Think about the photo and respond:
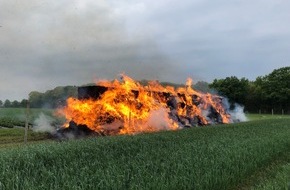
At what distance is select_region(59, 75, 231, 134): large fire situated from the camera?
85.0ft

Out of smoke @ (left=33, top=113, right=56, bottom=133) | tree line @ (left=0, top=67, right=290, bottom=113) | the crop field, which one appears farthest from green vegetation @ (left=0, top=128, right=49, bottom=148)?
tree line @ (left=0, top=67, right=290, bottom=113)

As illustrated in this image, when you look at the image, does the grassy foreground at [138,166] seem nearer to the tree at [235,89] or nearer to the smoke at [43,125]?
the smoke at [43,125]

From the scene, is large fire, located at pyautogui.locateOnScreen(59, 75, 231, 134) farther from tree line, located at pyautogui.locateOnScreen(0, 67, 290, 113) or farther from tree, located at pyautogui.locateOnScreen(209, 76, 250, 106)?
tree, located at pyautogui.locateOnScreen(209, 76, 250, 106)

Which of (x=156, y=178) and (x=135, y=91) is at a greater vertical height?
(x=135, y=91)

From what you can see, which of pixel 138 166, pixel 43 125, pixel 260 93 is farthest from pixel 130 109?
pixel 260 93

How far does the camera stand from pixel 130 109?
2820 centimetres

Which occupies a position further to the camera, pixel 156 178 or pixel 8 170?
pixel 8 170

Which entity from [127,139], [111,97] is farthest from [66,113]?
[127,139]

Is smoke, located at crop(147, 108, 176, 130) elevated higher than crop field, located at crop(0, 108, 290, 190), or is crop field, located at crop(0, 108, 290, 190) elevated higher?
smoke, located at crop(147, 108, 176, 130)

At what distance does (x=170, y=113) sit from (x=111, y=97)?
9341 millimetres

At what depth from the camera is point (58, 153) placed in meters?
13.4

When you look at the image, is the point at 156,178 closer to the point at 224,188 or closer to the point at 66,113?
the point at 224,188

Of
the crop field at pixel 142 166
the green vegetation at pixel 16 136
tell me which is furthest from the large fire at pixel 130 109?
the crop field at pixel 142 166

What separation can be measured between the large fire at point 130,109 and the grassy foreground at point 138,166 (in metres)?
8.09
